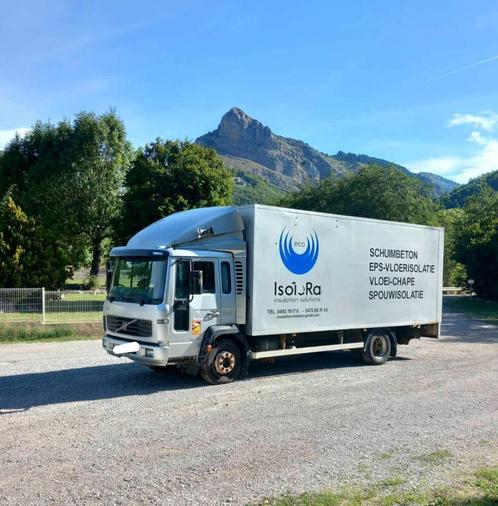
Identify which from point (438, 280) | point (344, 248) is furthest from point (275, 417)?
point (438, 280)

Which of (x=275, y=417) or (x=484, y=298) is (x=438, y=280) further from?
(x=484, y=298)

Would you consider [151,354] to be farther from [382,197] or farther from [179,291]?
[382,197]

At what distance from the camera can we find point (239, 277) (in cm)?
1007

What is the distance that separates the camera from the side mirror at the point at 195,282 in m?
9.26

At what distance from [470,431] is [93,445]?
5.00m

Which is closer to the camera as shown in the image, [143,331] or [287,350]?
[143,331]

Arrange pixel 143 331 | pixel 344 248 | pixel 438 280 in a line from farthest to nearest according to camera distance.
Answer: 1. pixel 438 280
2. pixel 344 248
3. pixel 143 331

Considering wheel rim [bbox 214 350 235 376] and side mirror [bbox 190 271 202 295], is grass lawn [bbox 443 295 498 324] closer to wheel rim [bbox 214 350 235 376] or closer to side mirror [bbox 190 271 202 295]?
wheel rim [bbox 214 350 235 376]

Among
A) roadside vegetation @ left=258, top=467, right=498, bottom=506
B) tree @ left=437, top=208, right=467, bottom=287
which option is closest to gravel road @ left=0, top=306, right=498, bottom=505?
roadside vegetation @ left=258, top=467, right=498, bottom=506

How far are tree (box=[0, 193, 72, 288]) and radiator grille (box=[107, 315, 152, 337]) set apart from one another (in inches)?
676

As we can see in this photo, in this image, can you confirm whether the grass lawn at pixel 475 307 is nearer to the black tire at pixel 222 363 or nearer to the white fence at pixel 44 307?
the white fence at pixel 44 307

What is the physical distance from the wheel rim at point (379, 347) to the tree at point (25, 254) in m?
18.8

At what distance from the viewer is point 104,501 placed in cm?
482

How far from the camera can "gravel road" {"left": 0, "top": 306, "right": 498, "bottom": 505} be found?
5.30 metres
